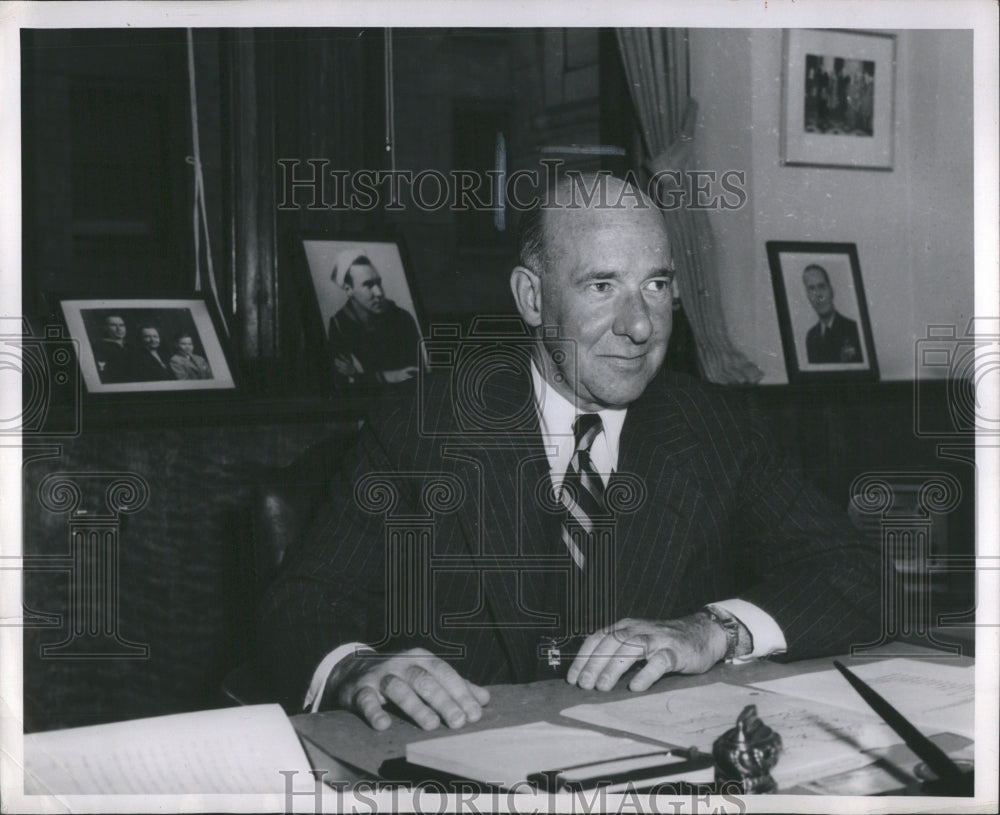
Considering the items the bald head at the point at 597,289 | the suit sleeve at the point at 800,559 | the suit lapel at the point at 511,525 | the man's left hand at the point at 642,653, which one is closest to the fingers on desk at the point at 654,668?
the man's left hand at the point at 642,653

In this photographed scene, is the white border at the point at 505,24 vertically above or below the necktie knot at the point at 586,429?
above

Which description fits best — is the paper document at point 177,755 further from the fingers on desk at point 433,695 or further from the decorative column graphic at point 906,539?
the decorative column graphic at point 906,539

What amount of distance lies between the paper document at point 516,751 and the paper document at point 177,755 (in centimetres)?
15

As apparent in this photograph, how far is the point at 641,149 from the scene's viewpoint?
303cm

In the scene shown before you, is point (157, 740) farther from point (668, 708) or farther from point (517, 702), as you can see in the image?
point (668, 708)

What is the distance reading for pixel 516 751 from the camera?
1054mm

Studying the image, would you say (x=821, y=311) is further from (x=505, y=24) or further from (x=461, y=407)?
(x=505, y=24)

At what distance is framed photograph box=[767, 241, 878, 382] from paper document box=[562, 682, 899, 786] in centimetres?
182

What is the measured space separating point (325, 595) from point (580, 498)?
46 cm

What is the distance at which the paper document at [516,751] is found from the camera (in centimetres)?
101

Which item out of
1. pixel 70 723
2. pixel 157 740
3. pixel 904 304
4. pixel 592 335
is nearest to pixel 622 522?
pixel 592 335

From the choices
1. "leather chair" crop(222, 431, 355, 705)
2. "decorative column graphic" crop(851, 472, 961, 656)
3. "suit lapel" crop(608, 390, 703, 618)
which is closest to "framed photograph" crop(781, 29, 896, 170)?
"decorative column graphic" crop(851, 472, 961, 656)

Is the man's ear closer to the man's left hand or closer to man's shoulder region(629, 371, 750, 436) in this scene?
man's shoulder region(629, 371, 750, 436)

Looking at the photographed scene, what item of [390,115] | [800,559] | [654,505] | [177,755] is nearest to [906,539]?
[800,559]
